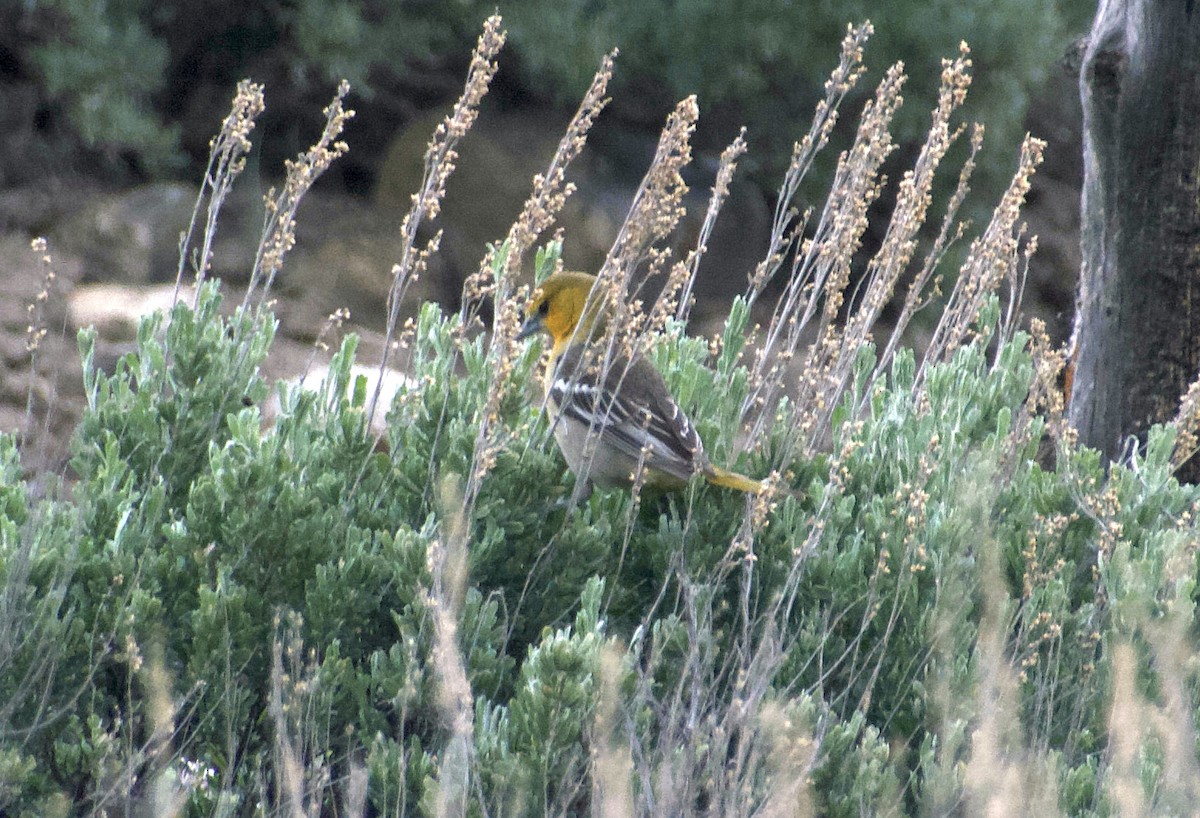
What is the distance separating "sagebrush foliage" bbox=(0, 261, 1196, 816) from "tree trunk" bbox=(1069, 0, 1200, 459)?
85 cm

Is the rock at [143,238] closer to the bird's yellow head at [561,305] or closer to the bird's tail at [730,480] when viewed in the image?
the bird's yellow head at [561,305]

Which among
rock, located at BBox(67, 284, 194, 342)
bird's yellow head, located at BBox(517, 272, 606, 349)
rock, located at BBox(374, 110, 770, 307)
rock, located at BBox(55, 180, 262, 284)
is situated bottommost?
rock, located at BBox(67, 284, 194, 342)

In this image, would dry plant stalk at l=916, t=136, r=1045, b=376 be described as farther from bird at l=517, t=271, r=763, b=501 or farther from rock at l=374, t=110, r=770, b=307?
rock at l=374, t=110, r=770, b=307

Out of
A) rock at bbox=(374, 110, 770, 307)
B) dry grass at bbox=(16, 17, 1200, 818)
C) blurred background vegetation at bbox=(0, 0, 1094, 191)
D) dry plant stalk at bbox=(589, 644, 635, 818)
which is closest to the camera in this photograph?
dry plant stalk at bbox=(589, 644, 635, 818)

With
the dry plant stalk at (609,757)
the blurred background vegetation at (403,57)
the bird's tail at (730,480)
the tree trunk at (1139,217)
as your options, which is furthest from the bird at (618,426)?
the blurred background vegetation at (403,57)

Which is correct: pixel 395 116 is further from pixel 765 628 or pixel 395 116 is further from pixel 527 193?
pixel 765 628

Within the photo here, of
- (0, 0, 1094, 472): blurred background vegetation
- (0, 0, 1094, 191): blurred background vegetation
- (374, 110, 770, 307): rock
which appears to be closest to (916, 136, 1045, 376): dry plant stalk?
(0, 0, 1094, 472): blurred background vegetation

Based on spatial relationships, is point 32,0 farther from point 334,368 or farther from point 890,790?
point 890,790

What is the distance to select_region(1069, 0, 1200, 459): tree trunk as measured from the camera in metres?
4.91

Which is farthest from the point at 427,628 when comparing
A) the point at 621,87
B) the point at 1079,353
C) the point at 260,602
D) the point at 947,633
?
the point at 621,87

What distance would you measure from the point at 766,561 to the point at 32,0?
730 centimetres

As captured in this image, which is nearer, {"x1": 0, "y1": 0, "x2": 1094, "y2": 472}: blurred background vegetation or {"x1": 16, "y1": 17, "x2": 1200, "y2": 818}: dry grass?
{"x1": 16, "y1": 17, "x2": 1200, "y2": 818}: dry grass

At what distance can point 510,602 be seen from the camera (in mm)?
3734

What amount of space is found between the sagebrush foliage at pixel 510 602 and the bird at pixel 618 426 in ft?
0.33
